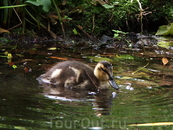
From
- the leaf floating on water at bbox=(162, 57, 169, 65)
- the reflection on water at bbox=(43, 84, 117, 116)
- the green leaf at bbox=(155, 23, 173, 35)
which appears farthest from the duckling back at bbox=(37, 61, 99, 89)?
the green leaf at bbox=(155, 23, 173, 35)

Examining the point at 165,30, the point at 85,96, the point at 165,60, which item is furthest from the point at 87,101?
the point at 165,30

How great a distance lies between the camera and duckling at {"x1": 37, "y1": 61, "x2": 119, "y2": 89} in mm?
4234

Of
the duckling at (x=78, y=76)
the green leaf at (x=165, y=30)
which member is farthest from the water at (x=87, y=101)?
the green leaf at (x=165, y=30)

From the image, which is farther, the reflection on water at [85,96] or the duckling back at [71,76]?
the duckling back at [71,76]

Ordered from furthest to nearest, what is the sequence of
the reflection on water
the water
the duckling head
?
the duckling head < the reflection on water < the water

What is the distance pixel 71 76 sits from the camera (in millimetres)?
4285

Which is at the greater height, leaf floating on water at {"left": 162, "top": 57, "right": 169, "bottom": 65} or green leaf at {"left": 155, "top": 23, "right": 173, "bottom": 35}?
green leaf at {"left": 155, "top": 23, "right": 173, "bottom": 35}

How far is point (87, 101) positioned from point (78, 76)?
76 centimetres

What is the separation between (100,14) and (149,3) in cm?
117

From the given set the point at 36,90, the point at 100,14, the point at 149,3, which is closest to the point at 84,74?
the point at 36,90

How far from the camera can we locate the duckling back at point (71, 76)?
423 cm

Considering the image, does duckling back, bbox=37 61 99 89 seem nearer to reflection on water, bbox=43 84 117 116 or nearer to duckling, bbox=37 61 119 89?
duckling, bbox=37 61 119 89

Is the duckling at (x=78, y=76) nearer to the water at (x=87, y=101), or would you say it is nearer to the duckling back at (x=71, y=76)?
the duckling back at (x=71, y=76)

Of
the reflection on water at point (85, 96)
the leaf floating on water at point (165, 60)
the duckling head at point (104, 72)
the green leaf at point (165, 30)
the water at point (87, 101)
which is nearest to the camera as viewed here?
the water at point (87, 101)
